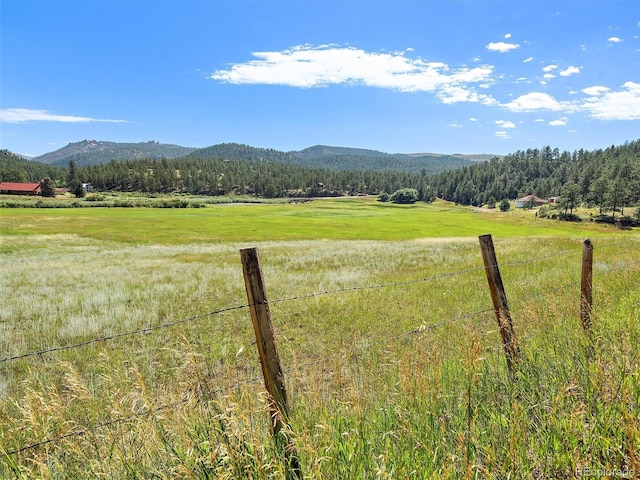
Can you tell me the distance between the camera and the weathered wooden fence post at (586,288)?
5.85 meters

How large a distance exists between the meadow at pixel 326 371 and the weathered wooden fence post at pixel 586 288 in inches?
11.0

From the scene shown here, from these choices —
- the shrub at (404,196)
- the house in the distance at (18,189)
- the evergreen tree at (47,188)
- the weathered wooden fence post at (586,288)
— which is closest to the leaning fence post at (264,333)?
the weathered wooden fence post at (586,288)

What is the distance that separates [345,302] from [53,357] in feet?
27.6

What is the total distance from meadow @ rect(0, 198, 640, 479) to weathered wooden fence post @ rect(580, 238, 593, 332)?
0.28 meters

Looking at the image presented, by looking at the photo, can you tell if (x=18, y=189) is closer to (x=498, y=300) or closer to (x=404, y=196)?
(x=404, y=196)

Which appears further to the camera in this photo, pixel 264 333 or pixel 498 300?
pixel 498 300

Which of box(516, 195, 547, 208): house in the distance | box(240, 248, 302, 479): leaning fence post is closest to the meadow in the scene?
box(240, 248, 302, 479): leaning fence post

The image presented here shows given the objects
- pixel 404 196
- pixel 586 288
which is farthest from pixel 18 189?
pixel 586 288

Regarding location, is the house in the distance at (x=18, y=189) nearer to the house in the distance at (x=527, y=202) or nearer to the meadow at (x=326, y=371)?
the meadow at (x=326, y=371)

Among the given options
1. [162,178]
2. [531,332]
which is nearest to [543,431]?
[531,332]

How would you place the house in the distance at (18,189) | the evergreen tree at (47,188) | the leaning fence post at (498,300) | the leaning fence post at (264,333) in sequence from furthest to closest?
the house in the distance at (18,189), the evergreen tree at (47,188), the leaning fence post at (498,300), the leaning fence post at (264,333)

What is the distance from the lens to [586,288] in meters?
6.14

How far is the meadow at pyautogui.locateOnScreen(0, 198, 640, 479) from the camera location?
2961 mm

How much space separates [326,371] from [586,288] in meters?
4.61
